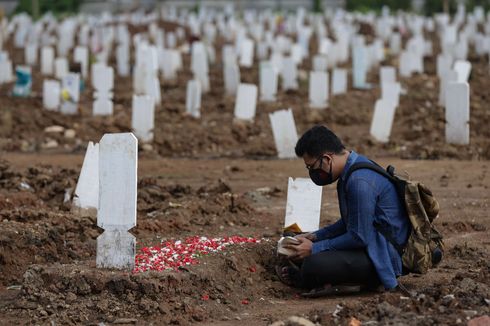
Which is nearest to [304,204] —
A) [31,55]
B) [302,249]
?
[302,249]

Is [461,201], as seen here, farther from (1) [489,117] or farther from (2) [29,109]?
(2) [29,109]

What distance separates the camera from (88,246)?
26.7 ft

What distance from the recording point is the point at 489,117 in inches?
579

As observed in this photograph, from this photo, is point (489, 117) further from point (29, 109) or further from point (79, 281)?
point (79, 281)

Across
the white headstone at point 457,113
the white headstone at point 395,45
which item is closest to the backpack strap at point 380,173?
the white headstone at point 457,113

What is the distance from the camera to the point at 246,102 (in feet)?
49.4

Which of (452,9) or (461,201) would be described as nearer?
(461,201)

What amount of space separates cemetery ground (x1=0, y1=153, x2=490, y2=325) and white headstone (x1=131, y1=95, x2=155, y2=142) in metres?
2.31

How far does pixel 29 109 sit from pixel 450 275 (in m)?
10.5

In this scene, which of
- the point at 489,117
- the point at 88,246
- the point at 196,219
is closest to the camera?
the point at 88,246

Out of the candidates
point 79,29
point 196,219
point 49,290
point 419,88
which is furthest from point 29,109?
point 79,29

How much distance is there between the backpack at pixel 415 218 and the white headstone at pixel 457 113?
5.64m

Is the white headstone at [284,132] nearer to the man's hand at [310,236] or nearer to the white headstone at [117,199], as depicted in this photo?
the man's hand at [310,236]

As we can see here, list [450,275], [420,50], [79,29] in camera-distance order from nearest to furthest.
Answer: [450,275], [420,50], [79,29]
